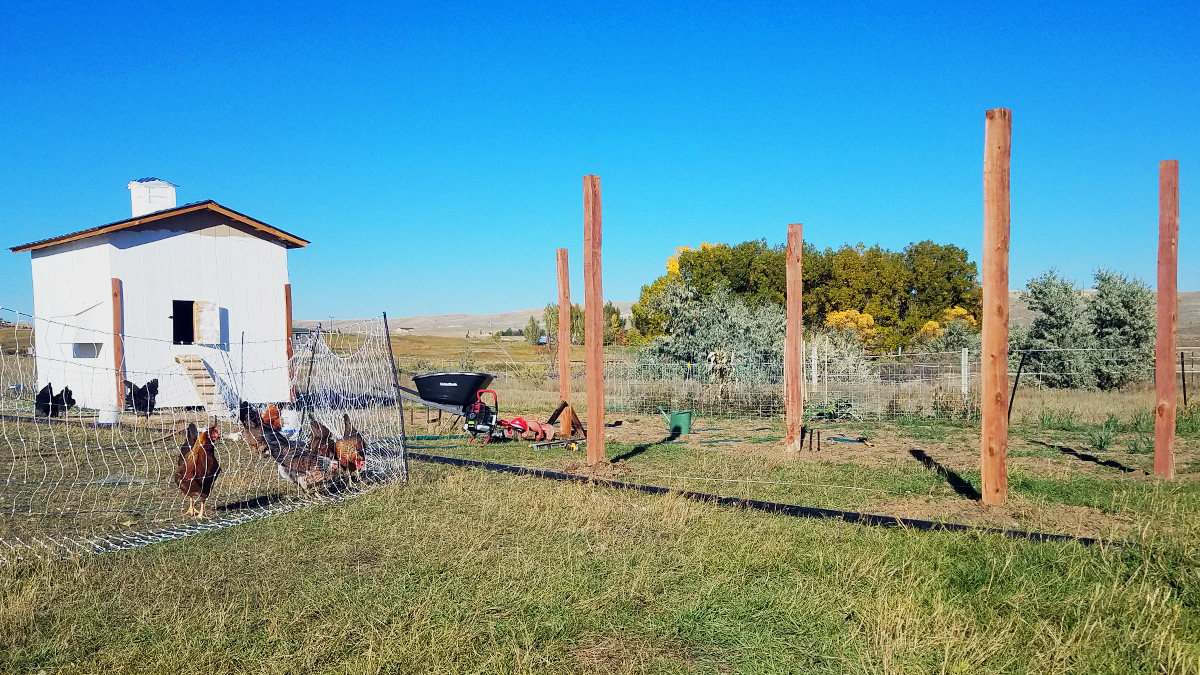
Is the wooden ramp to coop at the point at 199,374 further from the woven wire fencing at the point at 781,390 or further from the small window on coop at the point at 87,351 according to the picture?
the woven wire fencing at the point at 781,390

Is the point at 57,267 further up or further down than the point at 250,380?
further up

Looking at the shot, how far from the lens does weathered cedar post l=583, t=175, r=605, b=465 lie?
9422mm

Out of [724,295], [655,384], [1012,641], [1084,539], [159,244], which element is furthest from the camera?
[724,295]

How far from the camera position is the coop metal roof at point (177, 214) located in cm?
1595

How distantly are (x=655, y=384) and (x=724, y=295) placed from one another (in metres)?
5.55

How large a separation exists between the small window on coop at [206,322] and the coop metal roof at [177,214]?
6.35 ft

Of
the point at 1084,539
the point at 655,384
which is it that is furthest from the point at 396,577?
the point at 655,384

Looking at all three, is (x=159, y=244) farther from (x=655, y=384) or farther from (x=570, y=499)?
(x=570, y=499)

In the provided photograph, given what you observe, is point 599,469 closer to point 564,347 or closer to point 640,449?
point 640,449

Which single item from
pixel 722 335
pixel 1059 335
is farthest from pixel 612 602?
pixel 1059 335

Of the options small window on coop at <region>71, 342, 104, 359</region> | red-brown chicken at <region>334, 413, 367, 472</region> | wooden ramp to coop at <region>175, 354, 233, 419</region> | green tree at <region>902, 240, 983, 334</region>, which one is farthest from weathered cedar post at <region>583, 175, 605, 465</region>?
green tree at <region>902, 240, 983, 334</region>

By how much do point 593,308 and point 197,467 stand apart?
4616 mm

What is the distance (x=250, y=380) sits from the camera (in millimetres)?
17625

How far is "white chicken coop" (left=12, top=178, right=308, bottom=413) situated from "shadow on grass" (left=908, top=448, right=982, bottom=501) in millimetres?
12322
